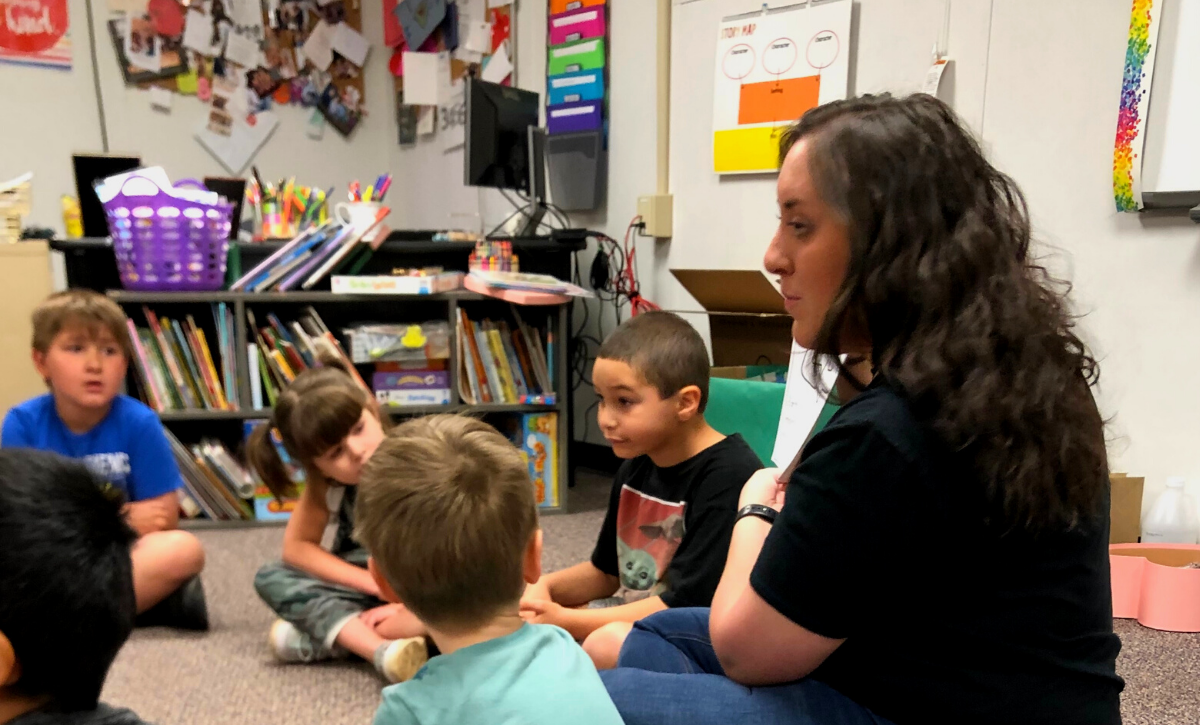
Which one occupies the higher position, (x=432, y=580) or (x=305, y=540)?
(x=432, y=580)

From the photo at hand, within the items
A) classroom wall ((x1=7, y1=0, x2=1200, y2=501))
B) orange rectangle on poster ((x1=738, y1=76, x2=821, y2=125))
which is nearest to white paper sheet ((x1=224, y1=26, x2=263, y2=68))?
classroom wall ((x1=7, y1=0, x2=1200, y2=501))

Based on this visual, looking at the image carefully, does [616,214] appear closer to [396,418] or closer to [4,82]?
[396,418]

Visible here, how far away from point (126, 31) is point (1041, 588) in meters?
3.58

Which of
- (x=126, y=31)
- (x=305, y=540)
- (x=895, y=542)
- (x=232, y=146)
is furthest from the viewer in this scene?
(x=232, y=146)

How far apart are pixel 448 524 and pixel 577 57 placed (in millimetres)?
2414

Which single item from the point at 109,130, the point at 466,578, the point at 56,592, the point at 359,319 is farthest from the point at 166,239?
the point at 466,578

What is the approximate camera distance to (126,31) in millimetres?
3129

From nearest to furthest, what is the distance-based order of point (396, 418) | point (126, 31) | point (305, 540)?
point (305, 540)
point (396, 418)
point (126, 31)

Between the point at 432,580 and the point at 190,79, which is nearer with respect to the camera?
the point at 432,580

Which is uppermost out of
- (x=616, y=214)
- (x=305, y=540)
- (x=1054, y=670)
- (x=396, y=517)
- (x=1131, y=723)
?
(x=616, y=214)

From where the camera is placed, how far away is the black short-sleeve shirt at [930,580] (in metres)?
0.67

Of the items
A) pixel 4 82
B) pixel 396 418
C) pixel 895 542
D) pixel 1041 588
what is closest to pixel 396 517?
pixel 895 542

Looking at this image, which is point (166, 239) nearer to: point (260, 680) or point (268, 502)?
point (268, 502)

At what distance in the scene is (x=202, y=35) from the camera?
3.26 m
